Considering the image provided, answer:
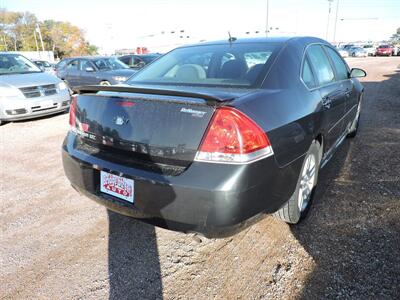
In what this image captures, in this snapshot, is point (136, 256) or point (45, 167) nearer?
point (136, 256)

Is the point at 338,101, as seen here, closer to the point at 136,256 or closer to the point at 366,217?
the point at 366,217

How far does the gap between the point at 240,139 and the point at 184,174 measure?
1.31 feet

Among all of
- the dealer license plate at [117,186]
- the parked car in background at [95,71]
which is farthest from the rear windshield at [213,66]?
the parked car in background at [95,71]

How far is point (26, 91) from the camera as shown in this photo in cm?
672

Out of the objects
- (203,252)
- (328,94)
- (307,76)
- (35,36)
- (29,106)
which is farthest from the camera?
(35,36)

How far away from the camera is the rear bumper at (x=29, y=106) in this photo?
650cm

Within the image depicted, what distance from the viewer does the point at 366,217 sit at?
2.86 m

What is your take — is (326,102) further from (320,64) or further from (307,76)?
(320,64)

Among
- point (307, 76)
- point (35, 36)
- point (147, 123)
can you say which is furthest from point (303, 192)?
point (35, 36)

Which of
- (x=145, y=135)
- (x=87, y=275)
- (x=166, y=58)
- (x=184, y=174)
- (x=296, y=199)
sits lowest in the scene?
(x=87, y=275)

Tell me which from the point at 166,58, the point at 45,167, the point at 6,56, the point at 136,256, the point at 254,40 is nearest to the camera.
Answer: the point at 136,256

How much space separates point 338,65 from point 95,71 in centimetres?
870

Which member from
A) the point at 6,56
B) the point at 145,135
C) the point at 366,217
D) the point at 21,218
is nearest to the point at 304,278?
the point at 366,217

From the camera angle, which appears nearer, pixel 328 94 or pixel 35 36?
pixel 328 94
